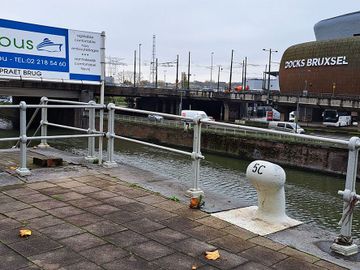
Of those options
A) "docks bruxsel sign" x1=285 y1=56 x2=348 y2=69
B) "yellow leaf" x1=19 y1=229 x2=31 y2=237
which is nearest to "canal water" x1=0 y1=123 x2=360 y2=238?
"yellow leaf" x1=19 y1=229 x2=31 y2=237

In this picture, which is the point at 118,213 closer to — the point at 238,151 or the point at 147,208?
the point at 147,208

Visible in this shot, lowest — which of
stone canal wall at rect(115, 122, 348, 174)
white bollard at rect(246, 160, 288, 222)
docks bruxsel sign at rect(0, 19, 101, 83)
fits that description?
stone canal wall at rect(115, 122, 348, 174)

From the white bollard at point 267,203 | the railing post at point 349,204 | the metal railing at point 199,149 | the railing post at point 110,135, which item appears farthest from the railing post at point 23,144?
the railing post at point 349,204

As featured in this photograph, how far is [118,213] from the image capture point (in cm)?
491

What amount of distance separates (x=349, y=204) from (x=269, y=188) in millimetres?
957

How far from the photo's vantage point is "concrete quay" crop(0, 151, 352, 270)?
143 inches

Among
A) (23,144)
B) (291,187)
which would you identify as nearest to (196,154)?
(23,144)

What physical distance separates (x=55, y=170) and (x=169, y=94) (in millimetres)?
68258

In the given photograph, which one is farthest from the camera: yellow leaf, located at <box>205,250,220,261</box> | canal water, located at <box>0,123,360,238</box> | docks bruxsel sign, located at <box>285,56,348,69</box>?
docks bruxsel sign, located at <box>285,56,348,69</box>

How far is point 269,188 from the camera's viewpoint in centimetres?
488

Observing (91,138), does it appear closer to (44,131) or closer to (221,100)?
(44,131)

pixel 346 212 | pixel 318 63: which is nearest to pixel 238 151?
pixel 346 212

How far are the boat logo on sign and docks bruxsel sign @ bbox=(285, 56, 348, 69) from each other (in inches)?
3055

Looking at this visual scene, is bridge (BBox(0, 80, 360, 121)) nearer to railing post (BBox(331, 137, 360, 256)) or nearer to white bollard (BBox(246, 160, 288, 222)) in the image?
white bollard (BBox(246, 160, 288, 222))
